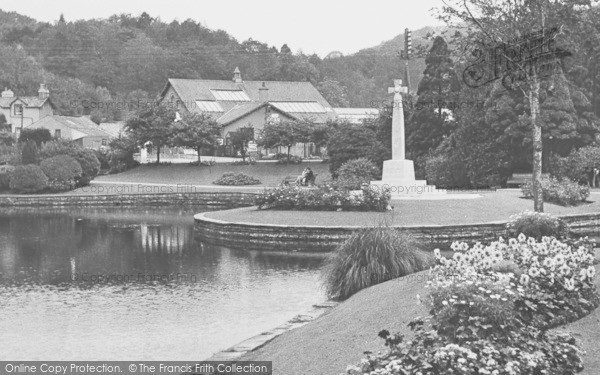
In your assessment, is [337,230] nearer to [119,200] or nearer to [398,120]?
[398,120]

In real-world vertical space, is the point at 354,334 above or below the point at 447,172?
below

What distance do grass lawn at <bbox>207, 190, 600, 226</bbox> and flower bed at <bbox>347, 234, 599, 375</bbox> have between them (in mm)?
18601

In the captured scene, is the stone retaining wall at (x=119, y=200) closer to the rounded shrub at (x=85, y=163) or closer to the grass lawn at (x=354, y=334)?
the rounded shrub at (x=85, y=163)

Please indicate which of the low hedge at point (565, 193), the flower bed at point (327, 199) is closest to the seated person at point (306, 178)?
the flower bed at point (327, 199)

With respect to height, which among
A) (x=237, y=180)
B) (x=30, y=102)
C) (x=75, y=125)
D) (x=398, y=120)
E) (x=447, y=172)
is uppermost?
(x=30, y=102)

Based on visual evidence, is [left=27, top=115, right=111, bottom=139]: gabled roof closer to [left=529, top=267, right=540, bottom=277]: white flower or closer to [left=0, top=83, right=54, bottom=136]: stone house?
[left=0, top=83, right=54, bottom=136]: stone house

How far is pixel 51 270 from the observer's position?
89.2ft

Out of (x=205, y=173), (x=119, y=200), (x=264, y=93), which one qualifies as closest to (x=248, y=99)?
(x=264, y=93)

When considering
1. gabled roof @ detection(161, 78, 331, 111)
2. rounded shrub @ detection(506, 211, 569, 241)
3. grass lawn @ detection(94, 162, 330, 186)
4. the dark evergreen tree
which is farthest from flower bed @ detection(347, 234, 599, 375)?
gabled roof @ detection(161, 78, 331, 111)

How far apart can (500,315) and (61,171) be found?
5304cm

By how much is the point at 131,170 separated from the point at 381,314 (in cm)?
6134

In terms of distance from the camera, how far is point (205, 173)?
70188 mm

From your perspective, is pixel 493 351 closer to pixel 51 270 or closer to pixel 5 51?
pixel 51 270

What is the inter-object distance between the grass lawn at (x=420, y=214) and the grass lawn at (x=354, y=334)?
16475 mm
